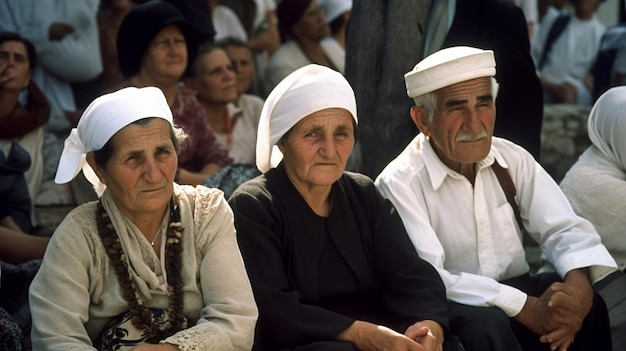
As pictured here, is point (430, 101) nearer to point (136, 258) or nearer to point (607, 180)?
point (607, 180)

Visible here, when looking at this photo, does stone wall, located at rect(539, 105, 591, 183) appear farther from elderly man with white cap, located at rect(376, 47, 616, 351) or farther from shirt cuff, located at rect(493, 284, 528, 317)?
shirt cuff, located at rect(493, 284, 528, 317)

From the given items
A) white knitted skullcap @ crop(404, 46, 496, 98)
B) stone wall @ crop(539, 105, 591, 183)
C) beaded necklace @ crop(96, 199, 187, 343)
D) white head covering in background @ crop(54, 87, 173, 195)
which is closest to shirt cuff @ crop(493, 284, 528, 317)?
white knitted skullcap @ crop(404, 46, 496, 98)

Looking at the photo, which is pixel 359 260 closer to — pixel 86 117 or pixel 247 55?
pixel 86 117

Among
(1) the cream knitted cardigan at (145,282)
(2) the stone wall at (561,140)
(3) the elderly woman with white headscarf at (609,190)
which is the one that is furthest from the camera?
(2) the stone wall at (561,140)

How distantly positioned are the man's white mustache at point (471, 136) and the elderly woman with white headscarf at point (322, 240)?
0.51 m

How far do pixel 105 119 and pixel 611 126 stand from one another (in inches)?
106

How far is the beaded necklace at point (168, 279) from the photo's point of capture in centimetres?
445

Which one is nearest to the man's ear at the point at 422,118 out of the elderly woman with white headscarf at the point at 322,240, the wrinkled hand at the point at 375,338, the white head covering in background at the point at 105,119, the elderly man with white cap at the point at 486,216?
the elderly man with white cap at the point at 486,216

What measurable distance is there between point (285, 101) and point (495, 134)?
1.86 m

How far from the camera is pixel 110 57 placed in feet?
27.3

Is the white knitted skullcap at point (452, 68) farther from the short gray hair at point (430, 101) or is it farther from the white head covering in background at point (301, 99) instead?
the white head covering in background at point (301, 99)

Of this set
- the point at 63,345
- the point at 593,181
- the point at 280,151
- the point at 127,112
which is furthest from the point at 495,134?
the point at 63,345

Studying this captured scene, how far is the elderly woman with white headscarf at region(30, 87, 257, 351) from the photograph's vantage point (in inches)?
172

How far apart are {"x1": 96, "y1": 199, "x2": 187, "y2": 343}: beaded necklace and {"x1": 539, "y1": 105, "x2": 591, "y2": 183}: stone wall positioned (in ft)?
16.5
